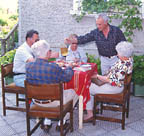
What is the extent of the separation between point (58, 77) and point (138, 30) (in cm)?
374

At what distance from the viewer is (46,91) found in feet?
9.45

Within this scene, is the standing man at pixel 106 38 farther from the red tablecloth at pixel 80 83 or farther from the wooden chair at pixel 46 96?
the wooden chair at pixel 46 96

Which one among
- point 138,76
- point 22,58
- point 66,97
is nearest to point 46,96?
point 66,97

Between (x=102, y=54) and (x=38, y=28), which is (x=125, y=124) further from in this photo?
(x=38, y=28)

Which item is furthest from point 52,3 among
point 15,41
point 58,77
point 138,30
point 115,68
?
point 58,77

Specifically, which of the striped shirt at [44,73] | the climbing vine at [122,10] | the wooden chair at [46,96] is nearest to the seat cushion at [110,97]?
the wooden chair at [46,96]

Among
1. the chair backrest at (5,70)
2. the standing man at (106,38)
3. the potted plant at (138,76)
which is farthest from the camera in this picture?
the potted plant at (138,76)

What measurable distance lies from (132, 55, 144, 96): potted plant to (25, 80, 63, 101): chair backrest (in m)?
2.86

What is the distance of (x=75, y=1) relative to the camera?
634 cm

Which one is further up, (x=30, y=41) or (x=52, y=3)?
(x=52, y=3)

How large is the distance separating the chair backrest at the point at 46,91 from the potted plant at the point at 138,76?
113 inches

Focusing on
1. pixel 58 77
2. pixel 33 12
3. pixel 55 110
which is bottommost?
pixel 55 110

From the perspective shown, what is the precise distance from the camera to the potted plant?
5262mm

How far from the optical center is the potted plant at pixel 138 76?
17.3 ft
